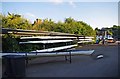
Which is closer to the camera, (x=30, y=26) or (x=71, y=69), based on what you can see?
(x=71, y=69)

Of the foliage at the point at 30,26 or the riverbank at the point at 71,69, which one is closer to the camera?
the riverbank at the point at 71,69

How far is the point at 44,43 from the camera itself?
15.5 meters

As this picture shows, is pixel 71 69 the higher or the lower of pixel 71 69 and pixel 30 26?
the lower

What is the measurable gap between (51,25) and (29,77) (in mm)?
24930

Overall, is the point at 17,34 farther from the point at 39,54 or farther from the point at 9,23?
the point at 9,23

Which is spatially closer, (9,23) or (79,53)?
(79,53)

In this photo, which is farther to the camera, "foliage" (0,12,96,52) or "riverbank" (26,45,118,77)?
"foliage" (0,12,96,52)

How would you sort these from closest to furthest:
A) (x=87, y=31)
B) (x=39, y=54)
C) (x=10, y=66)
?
(x=10, y=66) < (x=39, y=54) < (x=87, y=31)

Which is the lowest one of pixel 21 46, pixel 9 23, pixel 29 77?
pixel 29 77

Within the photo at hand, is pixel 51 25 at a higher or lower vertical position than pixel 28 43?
higher

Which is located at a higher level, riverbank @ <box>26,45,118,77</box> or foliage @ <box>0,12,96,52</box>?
foliage @ <box>0,12,96,52</box>

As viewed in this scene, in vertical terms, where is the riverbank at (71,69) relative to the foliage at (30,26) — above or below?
below

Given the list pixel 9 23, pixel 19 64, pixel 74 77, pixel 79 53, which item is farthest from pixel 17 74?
pixel 9 23

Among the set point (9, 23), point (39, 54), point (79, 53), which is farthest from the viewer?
point (9, 23)
